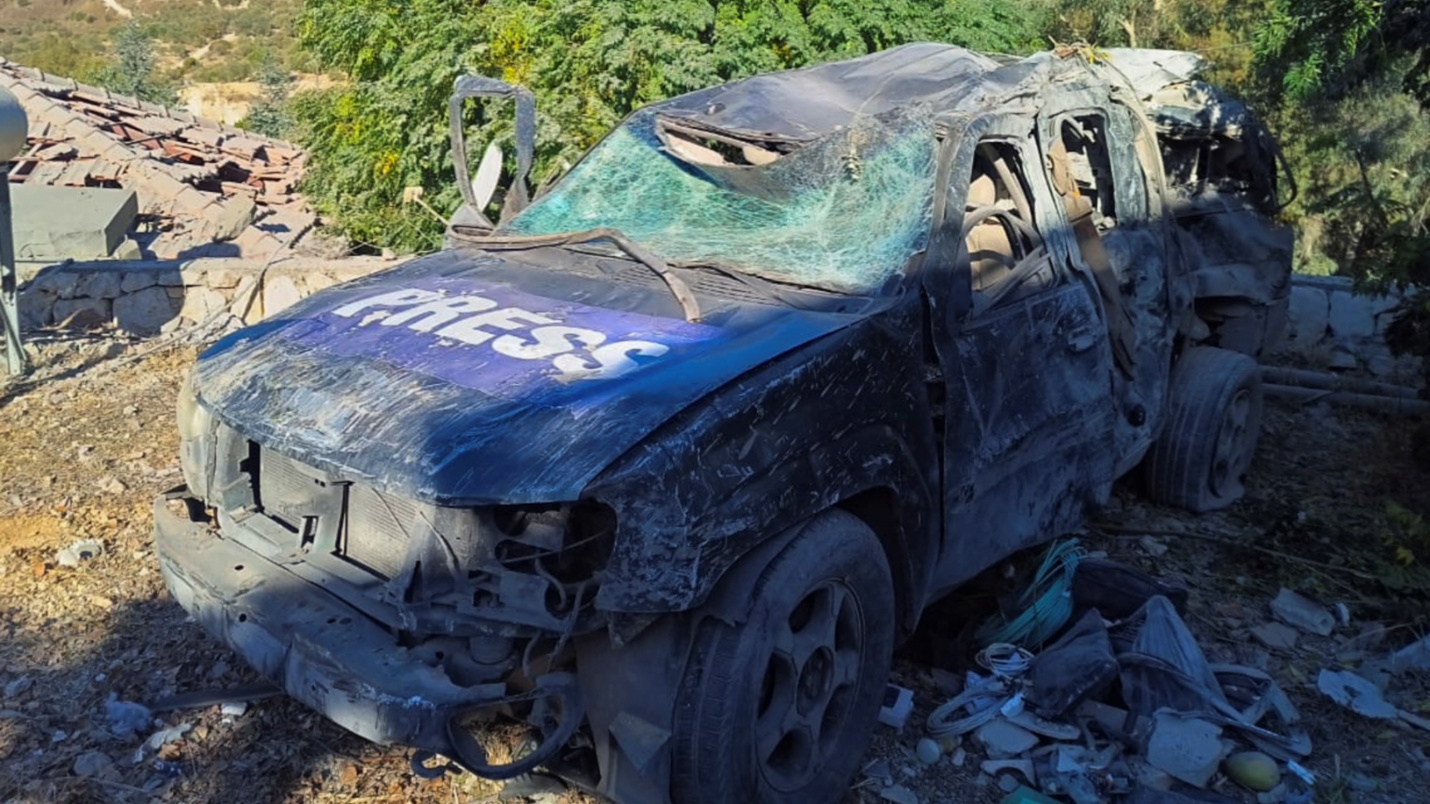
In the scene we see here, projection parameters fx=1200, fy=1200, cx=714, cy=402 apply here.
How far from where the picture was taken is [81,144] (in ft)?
50.3

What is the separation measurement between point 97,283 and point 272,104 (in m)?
25.1

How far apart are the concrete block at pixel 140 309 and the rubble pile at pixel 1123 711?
628cm

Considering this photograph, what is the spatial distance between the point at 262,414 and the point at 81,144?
14412 mm

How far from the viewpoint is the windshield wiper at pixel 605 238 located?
3.45 metres

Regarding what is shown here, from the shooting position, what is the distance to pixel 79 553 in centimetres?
474

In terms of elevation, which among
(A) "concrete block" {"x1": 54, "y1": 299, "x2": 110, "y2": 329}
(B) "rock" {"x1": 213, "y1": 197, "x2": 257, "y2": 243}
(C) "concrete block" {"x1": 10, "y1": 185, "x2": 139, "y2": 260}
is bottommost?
(B) "rock" {"x1": 213, "y1": 197, "x2": 257, "y2": 243}

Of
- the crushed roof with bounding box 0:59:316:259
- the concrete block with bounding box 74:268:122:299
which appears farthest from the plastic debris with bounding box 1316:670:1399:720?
the crushed roof with bounding box 0:59:316:259

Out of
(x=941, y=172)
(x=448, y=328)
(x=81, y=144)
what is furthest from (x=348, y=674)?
(x=81, y=144)

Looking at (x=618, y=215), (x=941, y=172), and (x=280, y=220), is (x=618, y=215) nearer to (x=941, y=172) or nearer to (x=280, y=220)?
(x=941, y=172)

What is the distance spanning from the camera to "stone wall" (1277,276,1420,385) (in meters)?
8.16

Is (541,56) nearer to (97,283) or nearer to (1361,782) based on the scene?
(97,283)

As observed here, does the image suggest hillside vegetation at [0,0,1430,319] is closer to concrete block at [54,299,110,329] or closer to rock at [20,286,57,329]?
concrete block at [54,299,110,329]

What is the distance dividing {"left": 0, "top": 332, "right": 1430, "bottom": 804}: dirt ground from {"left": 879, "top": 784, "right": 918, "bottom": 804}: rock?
25 mm

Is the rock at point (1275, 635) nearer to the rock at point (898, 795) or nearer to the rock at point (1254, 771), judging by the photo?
the rock at point (1254, 771)
